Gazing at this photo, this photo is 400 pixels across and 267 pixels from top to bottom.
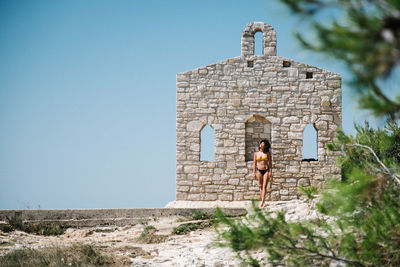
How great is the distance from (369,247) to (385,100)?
1.71 m

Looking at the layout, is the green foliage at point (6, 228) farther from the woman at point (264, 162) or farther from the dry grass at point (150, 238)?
the woman at point (264, 162)

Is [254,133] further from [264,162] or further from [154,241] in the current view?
[154,241]

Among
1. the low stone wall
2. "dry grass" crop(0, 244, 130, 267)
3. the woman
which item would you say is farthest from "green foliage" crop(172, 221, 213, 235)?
"dry grass" crop(0, 244, 130, 267)

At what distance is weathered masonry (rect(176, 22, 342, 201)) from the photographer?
11156 mm

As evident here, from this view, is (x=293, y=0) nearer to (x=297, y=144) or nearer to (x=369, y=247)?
(x=369, y=247)

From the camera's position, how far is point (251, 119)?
11.4 metres

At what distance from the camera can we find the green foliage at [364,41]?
7.14 feet

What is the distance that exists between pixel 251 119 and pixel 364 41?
9208 mm

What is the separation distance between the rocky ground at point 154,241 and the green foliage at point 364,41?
3.74 m

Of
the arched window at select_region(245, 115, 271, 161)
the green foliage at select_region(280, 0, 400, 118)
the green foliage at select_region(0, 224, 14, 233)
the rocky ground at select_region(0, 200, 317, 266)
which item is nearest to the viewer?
the green foliage at select_region(280, 0, 400, 118)

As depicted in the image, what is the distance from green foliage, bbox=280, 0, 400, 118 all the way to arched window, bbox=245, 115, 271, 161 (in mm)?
8875

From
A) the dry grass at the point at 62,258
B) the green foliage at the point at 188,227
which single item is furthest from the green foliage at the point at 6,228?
the green foliage at the point at 188,227

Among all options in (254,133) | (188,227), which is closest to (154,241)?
(188,227)

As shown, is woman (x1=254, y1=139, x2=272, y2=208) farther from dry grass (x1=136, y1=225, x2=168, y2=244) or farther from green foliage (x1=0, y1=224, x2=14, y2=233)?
green foliage (x1=0, y1=224, x2=14, y2=233)
